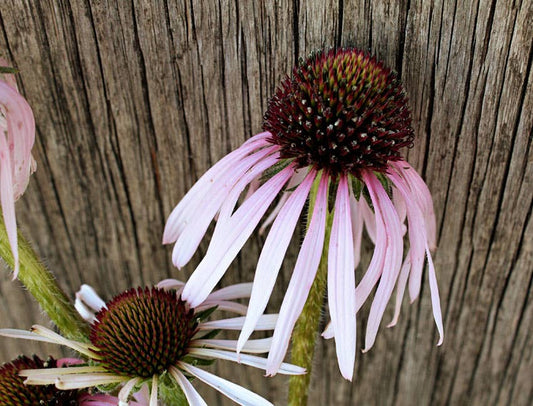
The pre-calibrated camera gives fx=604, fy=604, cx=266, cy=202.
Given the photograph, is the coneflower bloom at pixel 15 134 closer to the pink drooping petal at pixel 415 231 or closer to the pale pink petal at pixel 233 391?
the pale pink petal at pixel 233 391

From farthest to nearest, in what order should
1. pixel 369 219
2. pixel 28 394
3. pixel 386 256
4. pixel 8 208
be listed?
pixel 369 219 < pixel 28 394 < pixel 386 256 < pixel 8 208

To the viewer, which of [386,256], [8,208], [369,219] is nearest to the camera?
[8,208]

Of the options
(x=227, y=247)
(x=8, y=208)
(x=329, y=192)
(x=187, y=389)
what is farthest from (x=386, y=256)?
(x=8, y=208)

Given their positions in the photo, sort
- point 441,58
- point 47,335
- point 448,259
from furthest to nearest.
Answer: point 448,259 → point 441,58 → point 47,335

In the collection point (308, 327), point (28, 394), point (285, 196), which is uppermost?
point (285, 196)

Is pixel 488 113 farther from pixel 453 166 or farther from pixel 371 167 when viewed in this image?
pixel 371 167

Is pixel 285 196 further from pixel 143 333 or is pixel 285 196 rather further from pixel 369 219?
pixel 143 333

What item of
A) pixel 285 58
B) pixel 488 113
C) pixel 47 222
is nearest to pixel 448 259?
pixel 488 113

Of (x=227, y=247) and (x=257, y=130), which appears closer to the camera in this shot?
(x=227, y=247)
